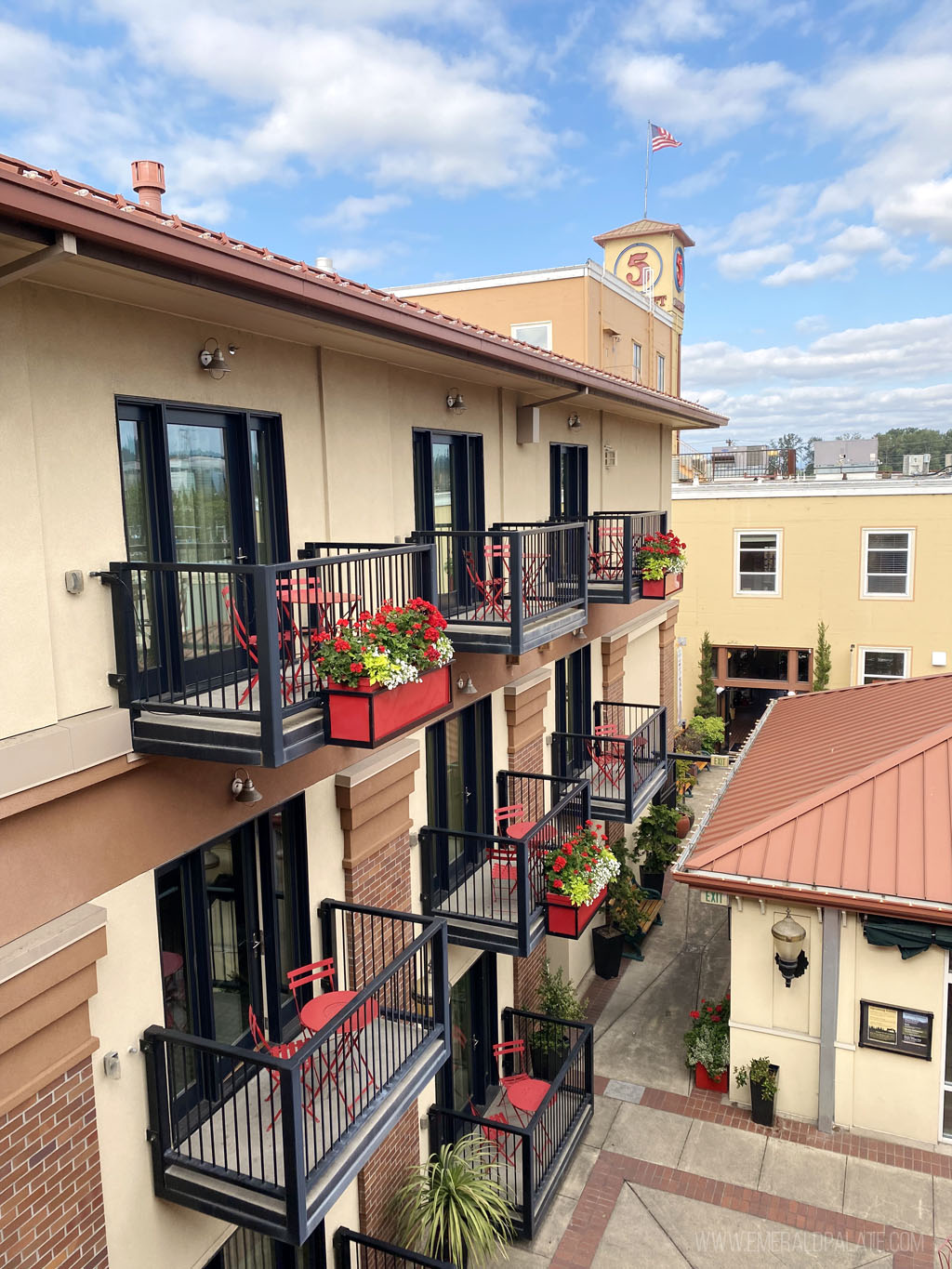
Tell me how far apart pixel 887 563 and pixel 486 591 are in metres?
18.7

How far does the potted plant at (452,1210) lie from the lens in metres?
8.14

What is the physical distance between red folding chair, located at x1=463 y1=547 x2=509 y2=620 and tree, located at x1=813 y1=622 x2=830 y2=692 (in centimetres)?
1745

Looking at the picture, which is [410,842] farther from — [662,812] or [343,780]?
[662,812]

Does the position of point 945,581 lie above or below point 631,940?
above

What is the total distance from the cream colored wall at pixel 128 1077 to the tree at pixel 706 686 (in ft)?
72.0

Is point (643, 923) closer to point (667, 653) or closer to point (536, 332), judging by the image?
point (667, 653)

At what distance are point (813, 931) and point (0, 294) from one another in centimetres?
1032

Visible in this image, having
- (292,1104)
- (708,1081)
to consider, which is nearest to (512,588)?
(292,1104)

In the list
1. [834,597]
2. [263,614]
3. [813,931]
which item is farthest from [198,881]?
[834,597]

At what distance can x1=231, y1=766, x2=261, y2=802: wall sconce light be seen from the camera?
21.0 ft

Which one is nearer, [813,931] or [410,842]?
[410,842]

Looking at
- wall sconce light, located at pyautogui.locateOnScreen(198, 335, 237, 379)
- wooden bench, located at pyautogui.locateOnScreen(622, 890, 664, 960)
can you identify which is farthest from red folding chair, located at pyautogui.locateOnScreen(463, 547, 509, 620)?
wooden bench, located at pyautogui.locateOnScreen(622, 890, 664, 960)

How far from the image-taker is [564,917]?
10.0 metres

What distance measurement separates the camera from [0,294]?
15.4 ft
